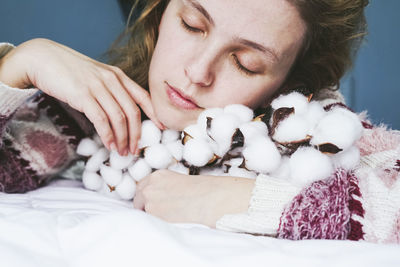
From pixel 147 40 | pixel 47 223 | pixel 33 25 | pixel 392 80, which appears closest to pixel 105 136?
pixel 47 223

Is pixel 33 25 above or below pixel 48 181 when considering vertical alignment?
above

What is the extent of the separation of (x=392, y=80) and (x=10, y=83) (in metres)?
1.33

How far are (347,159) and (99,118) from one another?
0.47 m

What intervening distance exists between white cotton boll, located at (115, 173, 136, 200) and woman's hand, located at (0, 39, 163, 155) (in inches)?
3.0

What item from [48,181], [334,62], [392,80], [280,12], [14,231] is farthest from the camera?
[392,80]

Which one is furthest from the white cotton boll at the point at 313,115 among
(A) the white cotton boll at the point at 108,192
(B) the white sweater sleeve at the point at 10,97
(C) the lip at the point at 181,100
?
(B) the white sweater sleeve at the point at 10,97

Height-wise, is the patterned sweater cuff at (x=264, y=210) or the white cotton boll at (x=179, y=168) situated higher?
the patterned sweater cuff at (x=264, y=210)

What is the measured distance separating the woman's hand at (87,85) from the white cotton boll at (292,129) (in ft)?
0.92

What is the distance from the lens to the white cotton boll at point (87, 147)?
850mm

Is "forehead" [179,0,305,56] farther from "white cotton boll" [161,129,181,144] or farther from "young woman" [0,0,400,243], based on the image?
"white cotton boll" [161,129,181,144]

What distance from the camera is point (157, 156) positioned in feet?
2.54

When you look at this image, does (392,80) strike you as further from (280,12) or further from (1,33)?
(1,33)

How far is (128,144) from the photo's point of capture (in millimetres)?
781

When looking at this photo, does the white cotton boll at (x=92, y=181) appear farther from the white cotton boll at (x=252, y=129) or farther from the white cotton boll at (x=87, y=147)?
the white cotton boll at (x=252, y=129)
